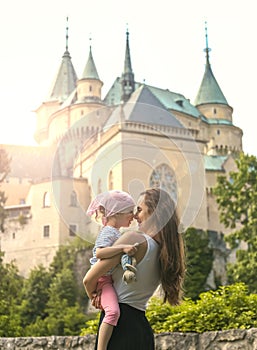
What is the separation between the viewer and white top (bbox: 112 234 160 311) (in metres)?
3.78

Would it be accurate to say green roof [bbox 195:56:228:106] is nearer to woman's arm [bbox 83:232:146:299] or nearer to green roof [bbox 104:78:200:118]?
green roof [bbox 104:78:200:118]

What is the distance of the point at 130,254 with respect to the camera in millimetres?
3664

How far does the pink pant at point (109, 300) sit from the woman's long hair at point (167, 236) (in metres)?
0.32

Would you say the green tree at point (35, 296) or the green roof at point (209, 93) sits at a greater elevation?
the green roof at point (209, 93)

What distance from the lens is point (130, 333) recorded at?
374cm

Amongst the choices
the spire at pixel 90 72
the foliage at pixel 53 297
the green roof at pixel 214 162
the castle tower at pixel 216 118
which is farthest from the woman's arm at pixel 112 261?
the castle tower at pixel 216 118

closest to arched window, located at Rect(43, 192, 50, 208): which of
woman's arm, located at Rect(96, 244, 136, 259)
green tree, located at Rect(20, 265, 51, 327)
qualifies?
green tree, located at Rect(20, 265, 51, 327)

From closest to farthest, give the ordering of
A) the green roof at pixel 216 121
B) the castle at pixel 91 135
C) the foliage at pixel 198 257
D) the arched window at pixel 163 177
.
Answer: the arched window at pixel 163 177, the foliage at pixel 198 257, the castle at pixel 91 135, the green roof at pixel 216 121

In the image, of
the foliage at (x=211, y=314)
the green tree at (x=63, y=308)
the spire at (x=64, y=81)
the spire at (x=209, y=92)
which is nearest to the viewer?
the foliage at (x=211, y=314)

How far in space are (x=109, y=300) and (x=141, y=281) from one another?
215mm

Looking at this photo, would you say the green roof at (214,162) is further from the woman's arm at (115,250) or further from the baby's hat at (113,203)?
the woman's arm at (115,250)

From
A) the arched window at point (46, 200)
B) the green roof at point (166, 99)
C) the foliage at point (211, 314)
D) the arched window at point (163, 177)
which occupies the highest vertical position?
the green roof at point (166, 99)

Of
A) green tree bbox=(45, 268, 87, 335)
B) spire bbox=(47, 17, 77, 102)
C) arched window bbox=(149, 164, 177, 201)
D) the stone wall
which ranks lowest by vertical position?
green tree bbox=(45, 268, 87, 335)

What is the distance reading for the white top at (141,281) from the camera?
3783 millimetres
